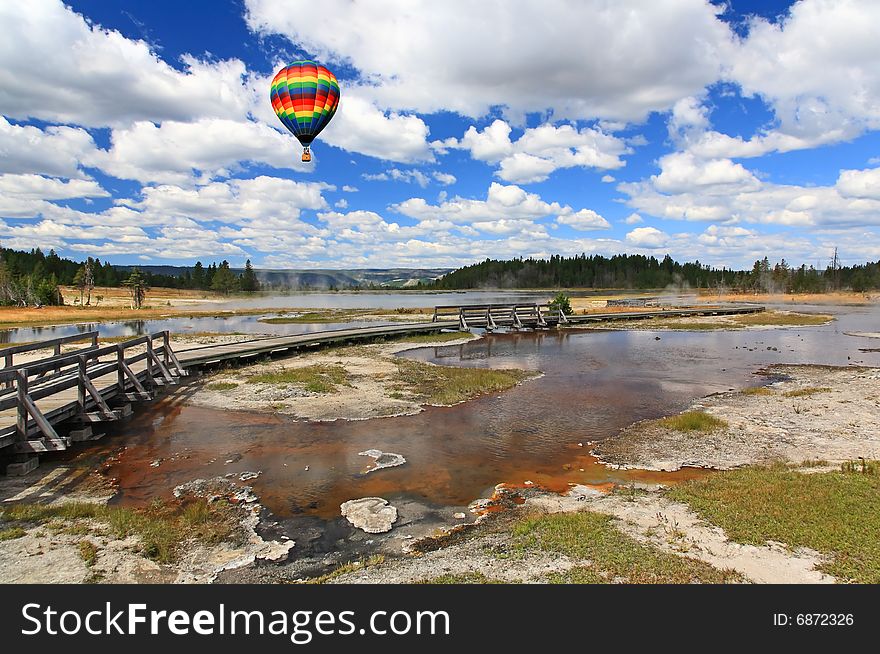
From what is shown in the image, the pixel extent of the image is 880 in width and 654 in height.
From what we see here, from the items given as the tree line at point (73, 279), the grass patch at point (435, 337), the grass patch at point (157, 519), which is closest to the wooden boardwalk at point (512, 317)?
the grass patch at point (435, 337)

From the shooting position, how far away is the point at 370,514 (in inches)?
360

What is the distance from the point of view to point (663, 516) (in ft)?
26.9

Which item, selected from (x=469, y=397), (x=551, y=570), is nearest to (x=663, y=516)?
(x=551, y=570)

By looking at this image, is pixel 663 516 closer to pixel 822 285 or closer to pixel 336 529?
pixel 336 529

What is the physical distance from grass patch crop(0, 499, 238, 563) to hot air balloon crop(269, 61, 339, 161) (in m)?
25.8

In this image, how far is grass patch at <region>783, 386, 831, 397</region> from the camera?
740 inches

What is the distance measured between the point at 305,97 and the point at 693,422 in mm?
26245

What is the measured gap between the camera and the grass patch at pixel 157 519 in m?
7.84

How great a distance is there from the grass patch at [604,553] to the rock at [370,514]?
88.5 inches

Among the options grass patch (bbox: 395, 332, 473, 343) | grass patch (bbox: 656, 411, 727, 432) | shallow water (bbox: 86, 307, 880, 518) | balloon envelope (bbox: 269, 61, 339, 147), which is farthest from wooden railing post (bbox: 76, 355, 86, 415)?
grass patch (bbox: 395, 332, 473, 343)

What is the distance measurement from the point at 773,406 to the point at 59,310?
87617 mm

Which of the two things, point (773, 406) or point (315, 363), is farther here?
point (315, 363)

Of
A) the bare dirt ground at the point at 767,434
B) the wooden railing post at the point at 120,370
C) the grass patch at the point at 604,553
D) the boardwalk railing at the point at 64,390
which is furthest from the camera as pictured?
the wooden railing post at the point at 120,370

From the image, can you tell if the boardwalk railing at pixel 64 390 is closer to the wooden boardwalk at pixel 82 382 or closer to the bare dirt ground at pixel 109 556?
the wooden boardwalk at pixel 82 382
